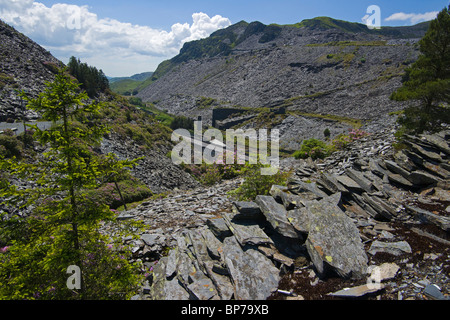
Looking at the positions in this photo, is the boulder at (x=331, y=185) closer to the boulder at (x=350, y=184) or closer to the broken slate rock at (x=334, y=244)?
the boulder at (x=350, y=184)

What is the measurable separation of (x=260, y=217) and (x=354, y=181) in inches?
195

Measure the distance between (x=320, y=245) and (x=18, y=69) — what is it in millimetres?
46118

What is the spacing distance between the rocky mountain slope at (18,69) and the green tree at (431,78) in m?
33.3

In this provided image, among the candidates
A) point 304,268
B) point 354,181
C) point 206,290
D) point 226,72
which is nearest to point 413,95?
point 354,181

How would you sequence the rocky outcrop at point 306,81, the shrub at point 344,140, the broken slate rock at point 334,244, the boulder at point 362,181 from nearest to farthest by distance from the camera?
1. the broken slate rock at point 334,244
2. the boulder at point 362,181
3. the shrub at point 344,140
4. the rocky outcrop at point 306,81

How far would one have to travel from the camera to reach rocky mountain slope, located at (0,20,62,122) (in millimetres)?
26156

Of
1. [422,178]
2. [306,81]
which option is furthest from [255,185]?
[306,81]

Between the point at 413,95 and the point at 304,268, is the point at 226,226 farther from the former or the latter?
the point at 413,95

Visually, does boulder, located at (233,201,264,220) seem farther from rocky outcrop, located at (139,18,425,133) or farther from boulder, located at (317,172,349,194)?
rocky outcrop, located at (139,18,425,133)

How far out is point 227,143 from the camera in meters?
72.0

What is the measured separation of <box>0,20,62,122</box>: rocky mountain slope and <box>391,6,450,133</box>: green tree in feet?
109

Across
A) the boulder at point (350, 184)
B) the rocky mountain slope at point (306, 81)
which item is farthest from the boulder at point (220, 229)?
the rocky mountain slope at point (306, 81)

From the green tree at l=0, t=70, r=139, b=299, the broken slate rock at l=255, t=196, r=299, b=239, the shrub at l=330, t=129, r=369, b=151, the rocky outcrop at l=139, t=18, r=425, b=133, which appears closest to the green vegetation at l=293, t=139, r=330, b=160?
the shrub at l=330, t=129, r=369, b=151

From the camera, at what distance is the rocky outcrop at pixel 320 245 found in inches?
230
